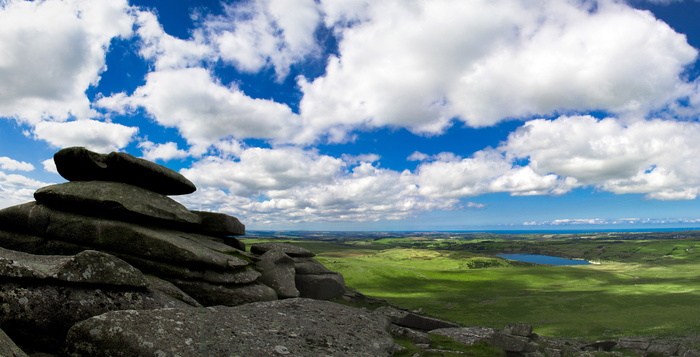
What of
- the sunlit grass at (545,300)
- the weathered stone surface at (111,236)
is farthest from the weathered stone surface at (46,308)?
the sunlit grass at (545,300)

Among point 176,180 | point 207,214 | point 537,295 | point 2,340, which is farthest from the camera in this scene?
point 537,295

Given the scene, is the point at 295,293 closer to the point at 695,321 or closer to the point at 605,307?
the point at 695,321

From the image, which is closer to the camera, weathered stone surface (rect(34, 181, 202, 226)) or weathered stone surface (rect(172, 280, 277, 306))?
weathered stone surface (rect(172, 280, 277, 306))

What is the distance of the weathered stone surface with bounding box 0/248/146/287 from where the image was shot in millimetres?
11953

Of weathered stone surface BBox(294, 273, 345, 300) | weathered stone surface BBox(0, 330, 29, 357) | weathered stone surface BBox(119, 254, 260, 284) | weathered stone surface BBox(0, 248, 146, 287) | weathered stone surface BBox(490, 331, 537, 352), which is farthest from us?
weathered stone surface BBox(294, 273, 345, 300)

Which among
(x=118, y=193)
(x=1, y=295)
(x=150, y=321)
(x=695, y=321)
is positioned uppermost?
(x=118, y=193)

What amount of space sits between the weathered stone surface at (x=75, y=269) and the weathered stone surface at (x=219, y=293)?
168 inches

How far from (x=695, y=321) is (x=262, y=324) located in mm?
68800

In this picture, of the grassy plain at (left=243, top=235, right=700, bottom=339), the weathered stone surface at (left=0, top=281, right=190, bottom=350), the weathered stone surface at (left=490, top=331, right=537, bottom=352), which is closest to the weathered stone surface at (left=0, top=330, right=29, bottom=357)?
the weathered stone surface at (left=0, top=281, right=190, bottom=350)

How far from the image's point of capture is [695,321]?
50500 mm

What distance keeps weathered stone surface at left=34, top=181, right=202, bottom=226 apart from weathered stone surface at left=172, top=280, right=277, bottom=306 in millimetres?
5073

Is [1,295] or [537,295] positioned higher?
[1,295]

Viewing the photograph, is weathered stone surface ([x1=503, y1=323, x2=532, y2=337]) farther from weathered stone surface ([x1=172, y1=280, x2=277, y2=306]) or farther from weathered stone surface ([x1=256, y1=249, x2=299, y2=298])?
weathered stone surface ([x1=172, y1=280, x2=277, y2=306])

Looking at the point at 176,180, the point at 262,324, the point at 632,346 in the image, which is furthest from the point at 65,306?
the point at 632,346
